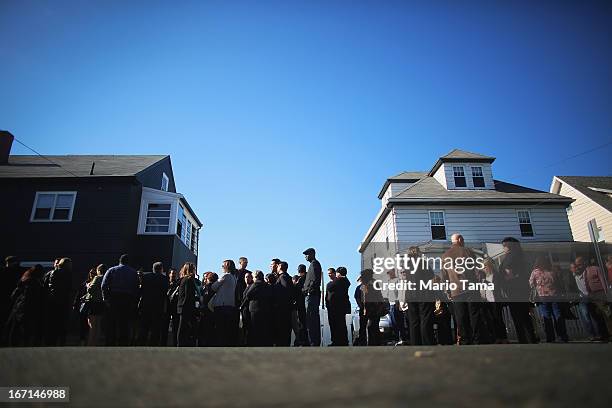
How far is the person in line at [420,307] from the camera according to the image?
265 inches

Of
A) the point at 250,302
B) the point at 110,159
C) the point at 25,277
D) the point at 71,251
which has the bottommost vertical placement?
the point at 250,302

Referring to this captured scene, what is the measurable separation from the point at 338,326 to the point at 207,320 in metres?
3.31

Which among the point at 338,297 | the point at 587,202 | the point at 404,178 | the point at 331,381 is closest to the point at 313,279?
the point at 338,297

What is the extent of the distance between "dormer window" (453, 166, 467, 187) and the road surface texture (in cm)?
2224

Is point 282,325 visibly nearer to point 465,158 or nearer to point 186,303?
point 186,303

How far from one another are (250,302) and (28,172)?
1852cm

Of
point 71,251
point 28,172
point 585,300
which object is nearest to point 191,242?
point 71,251

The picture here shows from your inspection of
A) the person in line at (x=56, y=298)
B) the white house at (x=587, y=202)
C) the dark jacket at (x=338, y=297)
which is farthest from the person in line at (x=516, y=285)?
the white house at (x=587, y=202)

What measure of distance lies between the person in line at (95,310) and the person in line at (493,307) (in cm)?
817

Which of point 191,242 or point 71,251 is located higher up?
point 191,242

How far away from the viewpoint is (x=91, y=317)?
A: 8.28m

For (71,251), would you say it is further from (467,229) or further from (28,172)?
(467,229)

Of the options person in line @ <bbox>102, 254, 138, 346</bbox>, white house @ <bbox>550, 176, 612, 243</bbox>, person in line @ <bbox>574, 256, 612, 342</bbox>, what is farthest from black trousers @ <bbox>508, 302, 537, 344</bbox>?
white house @ <bbox>550, 176, 612, 243</bbox>

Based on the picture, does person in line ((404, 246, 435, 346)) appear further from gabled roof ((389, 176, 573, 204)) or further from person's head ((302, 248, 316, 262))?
gabled roof ((389, 176, 573, 204))
